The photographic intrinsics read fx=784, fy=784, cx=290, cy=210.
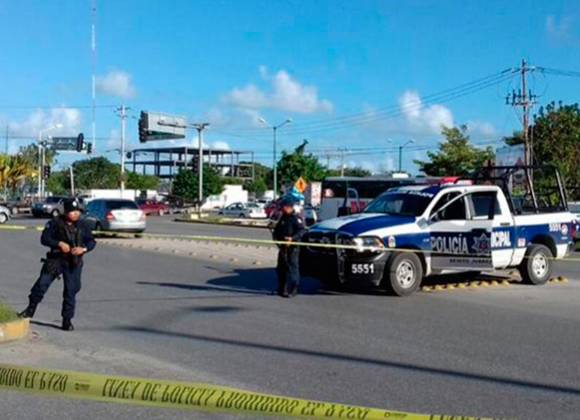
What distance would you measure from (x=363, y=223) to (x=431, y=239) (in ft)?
4.23

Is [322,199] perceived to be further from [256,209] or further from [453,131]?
[453,131]

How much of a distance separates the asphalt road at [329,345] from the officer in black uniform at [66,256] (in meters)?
0.33

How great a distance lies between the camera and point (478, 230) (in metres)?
13.6

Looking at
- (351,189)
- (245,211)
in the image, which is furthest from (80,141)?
(351,189)

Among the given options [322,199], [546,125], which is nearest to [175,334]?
[322,199]

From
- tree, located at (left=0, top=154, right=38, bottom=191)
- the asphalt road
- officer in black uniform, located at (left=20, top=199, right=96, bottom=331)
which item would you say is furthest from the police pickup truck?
tree, located at (left=0, top=154, right=38, bottom=191)

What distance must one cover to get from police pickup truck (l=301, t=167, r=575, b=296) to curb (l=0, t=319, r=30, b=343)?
5.29 meters

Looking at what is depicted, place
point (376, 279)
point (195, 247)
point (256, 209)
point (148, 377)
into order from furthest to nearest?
point (256, 209) → point (195, 247) → point (376, 279) → point (148, 377)

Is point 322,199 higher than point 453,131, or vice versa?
point 453,131

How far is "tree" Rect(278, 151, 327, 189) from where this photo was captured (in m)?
70.9

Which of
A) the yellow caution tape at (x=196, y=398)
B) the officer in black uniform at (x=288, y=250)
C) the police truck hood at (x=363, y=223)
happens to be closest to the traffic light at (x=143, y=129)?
the police truck hood at (x=363, y=223)

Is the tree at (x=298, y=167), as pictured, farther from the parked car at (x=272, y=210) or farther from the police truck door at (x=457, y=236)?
the police truck door at (x=457, y=236)

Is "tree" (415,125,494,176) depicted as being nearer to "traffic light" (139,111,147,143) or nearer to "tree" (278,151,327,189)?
"tree" (278,151,327,189)

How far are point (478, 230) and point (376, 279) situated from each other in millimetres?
2243
